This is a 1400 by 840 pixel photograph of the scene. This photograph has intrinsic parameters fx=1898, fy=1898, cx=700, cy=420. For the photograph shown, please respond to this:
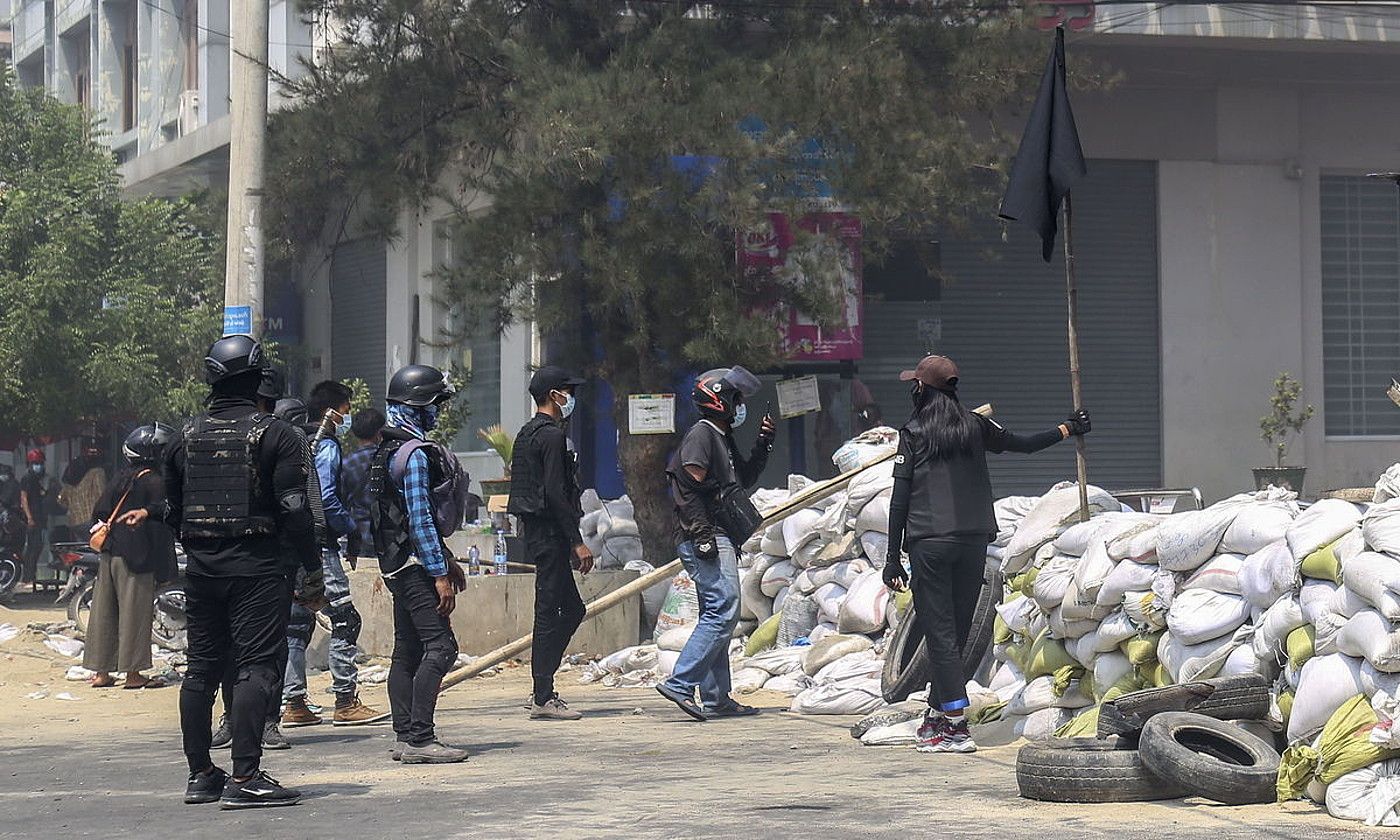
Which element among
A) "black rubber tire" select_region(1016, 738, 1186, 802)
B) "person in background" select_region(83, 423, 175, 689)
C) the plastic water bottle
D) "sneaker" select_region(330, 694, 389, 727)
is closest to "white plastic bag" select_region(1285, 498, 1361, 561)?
"black rubber tire" select_region(1016, 738, 1186, 802)

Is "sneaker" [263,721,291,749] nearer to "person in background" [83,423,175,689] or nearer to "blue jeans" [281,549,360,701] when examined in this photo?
"blue jeans" [281,549,360,701]

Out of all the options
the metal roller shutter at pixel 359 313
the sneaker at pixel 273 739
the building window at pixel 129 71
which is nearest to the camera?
the sneaker at pixel 273 739

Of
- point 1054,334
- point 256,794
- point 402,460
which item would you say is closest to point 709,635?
point 402,460

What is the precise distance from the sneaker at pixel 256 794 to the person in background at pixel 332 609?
7.85 feet

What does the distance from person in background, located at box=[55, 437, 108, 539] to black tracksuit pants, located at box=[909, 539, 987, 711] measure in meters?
14.6

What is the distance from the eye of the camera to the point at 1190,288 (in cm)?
2161

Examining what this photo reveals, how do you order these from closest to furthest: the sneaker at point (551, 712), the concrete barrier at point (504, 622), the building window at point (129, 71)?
1. the sneaker at point (551, 712)
2. the concrete barrier at point (504, 622)
3. the building window at point (129, 71)

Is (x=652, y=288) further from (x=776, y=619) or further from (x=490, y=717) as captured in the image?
(x=490, y=717)

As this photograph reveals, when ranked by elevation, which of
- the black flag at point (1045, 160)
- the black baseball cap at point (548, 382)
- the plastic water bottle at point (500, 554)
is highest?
the black flag at point (1045, 160)

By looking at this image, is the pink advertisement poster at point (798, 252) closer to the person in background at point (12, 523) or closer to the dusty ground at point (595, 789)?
the dusty ground at point (595, 789)

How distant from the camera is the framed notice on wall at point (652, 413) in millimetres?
15617

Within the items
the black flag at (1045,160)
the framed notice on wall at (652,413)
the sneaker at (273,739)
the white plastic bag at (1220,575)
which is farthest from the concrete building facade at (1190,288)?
the white plastic bag at (1220,575)

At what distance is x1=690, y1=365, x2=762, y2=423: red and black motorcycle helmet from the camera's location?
10.3 m

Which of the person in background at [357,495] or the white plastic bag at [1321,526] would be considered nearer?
the white plastic bag at [1321,526]
